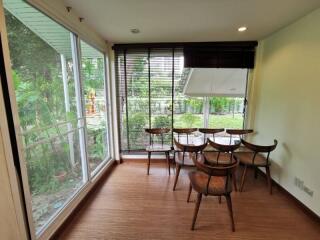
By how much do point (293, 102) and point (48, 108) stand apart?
113 inches

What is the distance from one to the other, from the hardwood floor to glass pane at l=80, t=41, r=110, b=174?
62cm

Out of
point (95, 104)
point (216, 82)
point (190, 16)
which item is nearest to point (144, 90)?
point (95, 104)

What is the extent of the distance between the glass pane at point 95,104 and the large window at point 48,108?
3 cm

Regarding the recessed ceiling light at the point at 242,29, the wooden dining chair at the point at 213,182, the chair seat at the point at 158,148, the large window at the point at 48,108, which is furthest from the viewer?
the chair seat at the point at 158,148

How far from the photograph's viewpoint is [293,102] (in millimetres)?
2287

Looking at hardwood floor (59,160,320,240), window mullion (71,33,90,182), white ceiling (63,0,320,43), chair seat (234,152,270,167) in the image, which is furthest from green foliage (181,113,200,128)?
window mullion (71,33,90,182)

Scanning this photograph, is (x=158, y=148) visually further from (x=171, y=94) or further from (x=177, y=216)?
(x=177, y=216)

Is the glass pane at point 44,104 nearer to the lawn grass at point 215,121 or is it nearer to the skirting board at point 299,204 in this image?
the lawn grass at point 215,121

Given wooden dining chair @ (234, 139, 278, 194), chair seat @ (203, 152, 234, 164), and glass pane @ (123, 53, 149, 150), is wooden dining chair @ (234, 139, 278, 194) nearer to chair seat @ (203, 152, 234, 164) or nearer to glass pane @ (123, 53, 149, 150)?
chair seat @ (203, 152, 234, 164)

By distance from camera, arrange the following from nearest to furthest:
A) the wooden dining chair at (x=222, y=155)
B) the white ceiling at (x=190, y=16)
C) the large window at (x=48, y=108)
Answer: the large window at (x=48, y=108), the white ceiling at (x=190, y=16), the wooden dining chair at (x=222, y=155)

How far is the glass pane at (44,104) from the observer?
1.46 meters

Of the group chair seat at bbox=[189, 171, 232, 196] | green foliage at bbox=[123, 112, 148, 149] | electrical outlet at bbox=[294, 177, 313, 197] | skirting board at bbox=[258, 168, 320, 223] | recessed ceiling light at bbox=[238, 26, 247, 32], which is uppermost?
recessed ceiling light at bbox=[238, 26, 247, 32]

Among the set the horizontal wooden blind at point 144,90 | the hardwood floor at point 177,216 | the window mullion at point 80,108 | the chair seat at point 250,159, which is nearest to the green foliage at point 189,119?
the horizontal wooden blind at point 144,90

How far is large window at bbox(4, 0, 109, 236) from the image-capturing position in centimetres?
146
